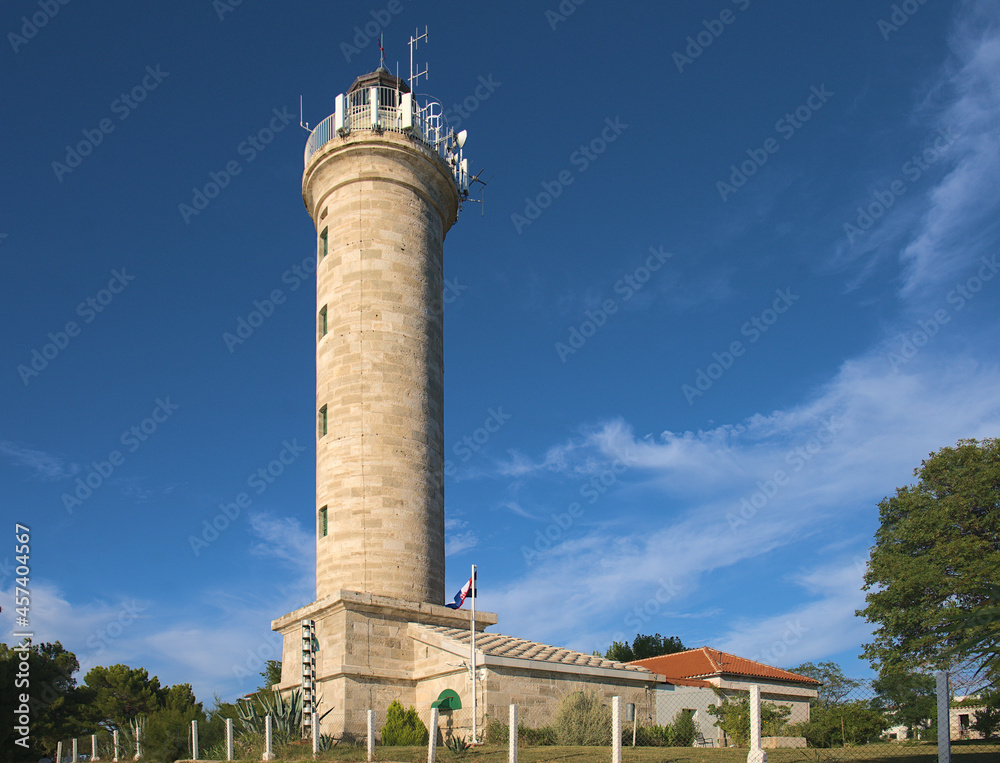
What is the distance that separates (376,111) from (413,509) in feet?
40.5

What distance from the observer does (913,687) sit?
26891 millimetres

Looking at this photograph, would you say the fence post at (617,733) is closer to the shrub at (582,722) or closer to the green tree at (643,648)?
the shrub at (582,722)

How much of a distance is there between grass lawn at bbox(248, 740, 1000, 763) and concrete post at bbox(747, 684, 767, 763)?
11.9 ft

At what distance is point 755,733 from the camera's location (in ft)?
29.1

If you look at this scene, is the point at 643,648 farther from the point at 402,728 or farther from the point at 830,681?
the point at 402,728

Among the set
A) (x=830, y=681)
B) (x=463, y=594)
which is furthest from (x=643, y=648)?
(x=463, y=594)

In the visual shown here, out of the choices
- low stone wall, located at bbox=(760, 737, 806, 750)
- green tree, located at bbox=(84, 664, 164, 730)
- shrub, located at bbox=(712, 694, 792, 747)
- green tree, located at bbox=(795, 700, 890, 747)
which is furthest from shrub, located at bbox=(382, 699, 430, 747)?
green tree, located at bbox=(84, 664, 164, 730)

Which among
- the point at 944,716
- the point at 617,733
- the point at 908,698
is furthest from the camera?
the point at 908,698

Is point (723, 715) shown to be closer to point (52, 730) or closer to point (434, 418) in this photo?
point (434, 418)

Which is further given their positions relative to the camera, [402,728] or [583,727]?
[402,728]

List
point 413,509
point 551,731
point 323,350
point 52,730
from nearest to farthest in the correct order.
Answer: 1. point 551,731
2. point 413,509
3. point 323,350
4. point 52,730

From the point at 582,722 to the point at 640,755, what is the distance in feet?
17.4

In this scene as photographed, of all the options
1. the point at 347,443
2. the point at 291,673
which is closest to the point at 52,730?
the point at 291,673

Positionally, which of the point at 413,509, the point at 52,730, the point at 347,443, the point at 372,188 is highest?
the point at 372,188
